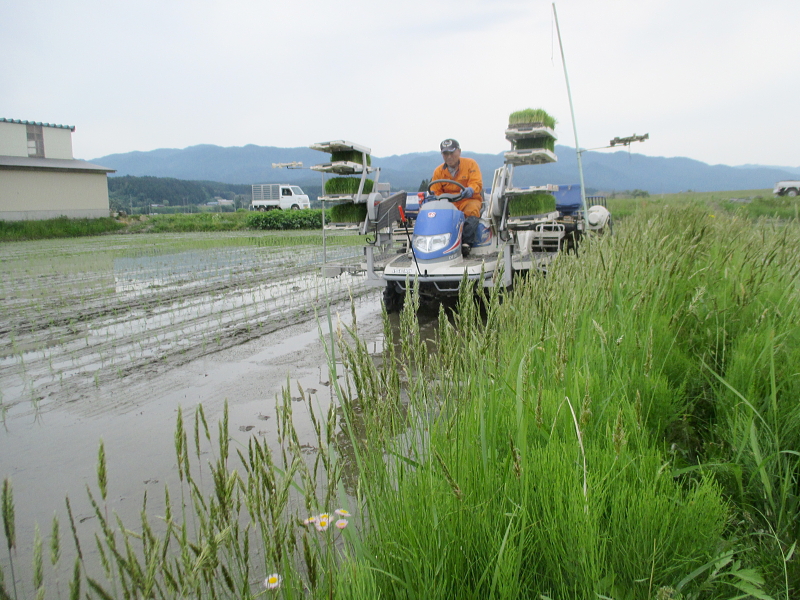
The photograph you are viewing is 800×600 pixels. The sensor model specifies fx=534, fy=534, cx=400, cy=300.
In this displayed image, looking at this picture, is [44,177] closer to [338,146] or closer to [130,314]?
[130,314]

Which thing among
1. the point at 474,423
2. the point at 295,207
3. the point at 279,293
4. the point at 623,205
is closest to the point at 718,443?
the point at 474,423

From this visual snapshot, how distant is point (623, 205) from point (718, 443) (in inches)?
1062

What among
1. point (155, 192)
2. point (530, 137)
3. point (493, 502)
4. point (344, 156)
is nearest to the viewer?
point (493, 502)

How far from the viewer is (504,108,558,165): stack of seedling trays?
7702 mm

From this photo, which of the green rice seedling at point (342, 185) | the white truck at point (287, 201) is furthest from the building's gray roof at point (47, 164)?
the green rice seedling at point (342, 185)

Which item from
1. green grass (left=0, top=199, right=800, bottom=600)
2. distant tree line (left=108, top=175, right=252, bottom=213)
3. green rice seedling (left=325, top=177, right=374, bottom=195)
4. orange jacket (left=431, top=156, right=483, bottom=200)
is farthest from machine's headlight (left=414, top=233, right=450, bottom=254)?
distant tree line (left=108, top=175, right=252, bottom=213)

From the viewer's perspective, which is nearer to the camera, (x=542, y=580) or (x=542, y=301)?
(x=542, y=580)

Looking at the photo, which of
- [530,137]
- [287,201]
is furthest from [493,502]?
[287,201]

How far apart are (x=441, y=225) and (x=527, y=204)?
1.60 metres

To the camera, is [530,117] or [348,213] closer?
[348,213]

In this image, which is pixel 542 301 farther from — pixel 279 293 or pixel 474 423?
pixel 279 293

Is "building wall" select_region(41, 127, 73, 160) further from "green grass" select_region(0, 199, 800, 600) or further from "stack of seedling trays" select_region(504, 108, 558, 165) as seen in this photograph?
"green grass" select_region(0, 199, 800, 600)

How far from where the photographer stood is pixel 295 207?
39.7m

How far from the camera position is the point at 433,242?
6.69 m
